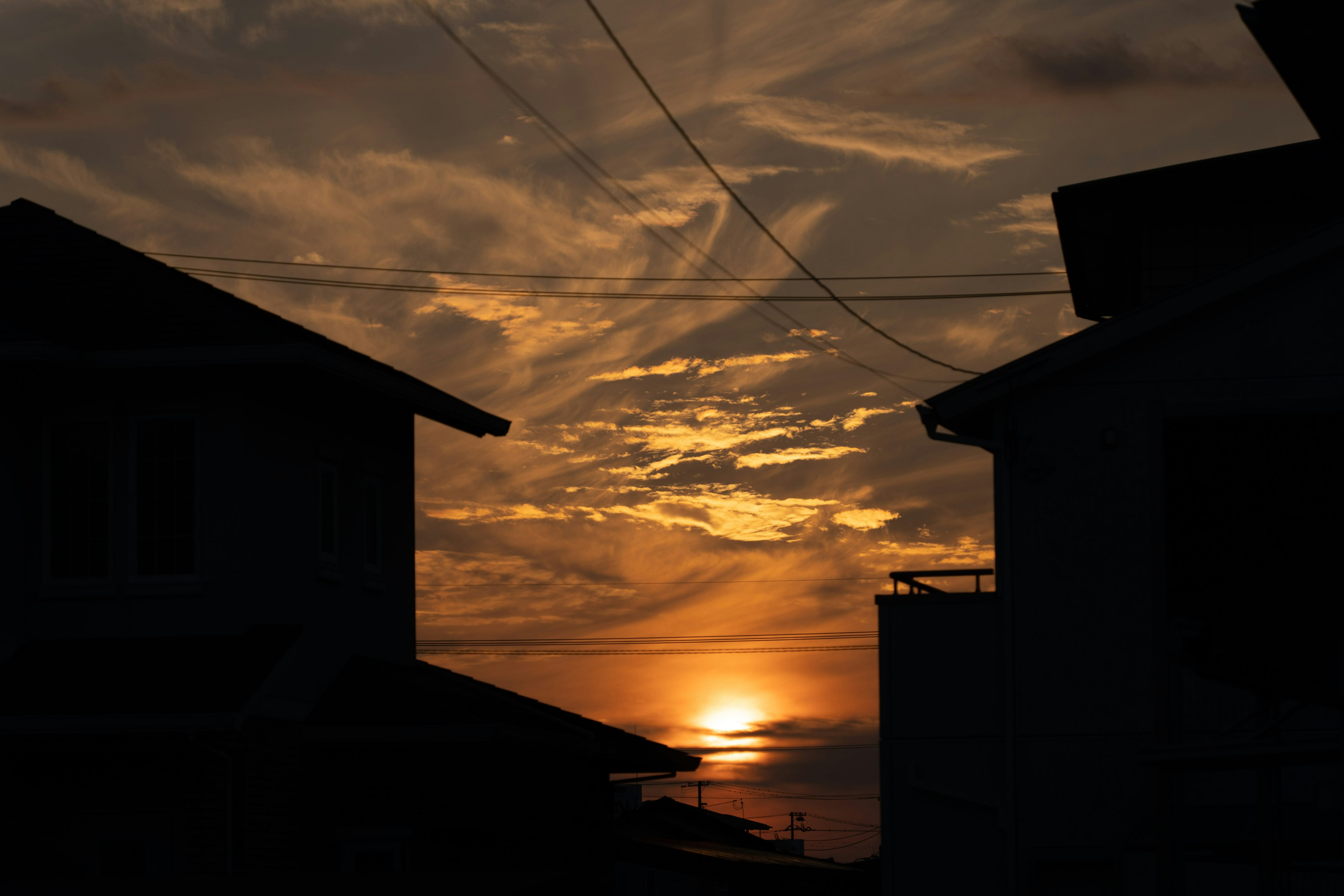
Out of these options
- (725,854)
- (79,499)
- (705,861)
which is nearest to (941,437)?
(79,499)

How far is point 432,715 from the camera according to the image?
16.2 metres

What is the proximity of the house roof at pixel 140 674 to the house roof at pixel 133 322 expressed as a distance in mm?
3111

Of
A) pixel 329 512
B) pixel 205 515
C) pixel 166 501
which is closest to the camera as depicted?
pixel 205 515

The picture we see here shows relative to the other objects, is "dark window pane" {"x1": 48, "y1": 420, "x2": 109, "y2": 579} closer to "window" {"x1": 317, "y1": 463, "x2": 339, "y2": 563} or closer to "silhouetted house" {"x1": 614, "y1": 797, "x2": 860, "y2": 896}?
"window" {"x1": 317, "y1": 463, "x2": 339, "y2": 563}

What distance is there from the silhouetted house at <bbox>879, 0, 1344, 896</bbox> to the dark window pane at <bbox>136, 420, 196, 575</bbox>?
790 cm

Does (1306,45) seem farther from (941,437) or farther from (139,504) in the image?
(139,504)

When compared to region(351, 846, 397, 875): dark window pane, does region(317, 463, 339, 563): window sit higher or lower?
higher

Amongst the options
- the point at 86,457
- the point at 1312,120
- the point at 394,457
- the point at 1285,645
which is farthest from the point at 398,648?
the point at 1285,645

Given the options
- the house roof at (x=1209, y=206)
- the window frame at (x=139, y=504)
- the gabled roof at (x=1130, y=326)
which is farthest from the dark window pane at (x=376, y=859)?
the house roof at (x=1209, y=206)

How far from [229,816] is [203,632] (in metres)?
2.13

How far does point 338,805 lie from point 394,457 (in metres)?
5.16

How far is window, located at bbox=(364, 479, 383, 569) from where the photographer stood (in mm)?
18875

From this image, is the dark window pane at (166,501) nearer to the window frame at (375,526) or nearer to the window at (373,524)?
the window frame at (375,526)

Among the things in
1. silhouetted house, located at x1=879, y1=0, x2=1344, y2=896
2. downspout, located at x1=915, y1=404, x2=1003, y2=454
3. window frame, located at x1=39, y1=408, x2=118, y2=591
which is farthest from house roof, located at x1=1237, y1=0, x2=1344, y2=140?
window frame, located at x1=39, y1=408, x2=118, y2=591
